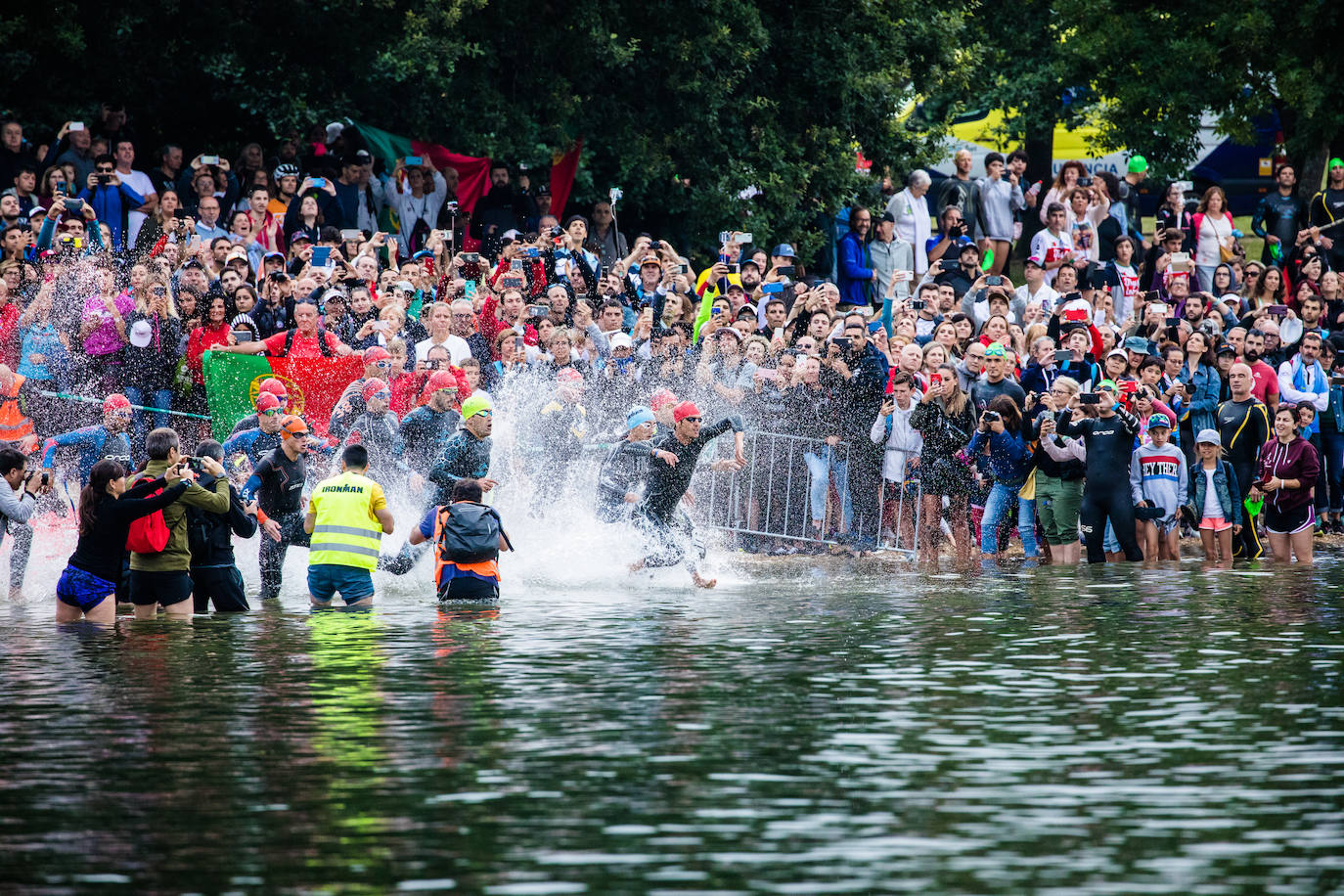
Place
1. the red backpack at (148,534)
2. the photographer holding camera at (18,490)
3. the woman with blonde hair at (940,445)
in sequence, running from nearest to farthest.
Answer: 1. the red backpack at (148,534)
2. the photographer holding camera at (18,490)
3. the woman with blonde hair at (940,445)

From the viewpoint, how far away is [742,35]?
2791 centimetres

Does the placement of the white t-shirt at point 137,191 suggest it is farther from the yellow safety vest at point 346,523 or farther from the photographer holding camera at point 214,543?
the yellow safety vest at point 346,523

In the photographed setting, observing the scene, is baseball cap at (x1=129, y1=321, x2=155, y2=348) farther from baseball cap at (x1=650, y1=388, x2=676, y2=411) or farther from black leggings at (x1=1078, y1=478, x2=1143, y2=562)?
black leggings at (x1=1078, y1=478, x2=1143, y2=562)

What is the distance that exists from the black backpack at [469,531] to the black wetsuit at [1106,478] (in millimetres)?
6373

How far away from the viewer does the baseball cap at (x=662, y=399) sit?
753 inches

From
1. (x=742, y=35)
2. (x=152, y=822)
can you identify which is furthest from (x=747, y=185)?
(x=152, y=822)

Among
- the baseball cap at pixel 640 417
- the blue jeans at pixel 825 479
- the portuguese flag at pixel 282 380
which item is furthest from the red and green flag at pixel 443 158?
the baseball cap at pixel 640 417

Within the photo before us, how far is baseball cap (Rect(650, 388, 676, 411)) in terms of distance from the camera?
753 inches

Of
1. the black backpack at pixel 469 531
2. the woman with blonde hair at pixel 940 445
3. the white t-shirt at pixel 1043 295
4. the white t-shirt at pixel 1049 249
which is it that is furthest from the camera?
the white t-shirt at pixel 1049 249

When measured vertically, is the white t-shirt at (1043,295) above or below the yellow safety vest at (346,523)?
above

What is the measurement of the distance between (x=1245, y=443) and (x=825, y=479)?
4419 millimetres

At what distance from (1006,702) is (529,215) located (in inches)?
568

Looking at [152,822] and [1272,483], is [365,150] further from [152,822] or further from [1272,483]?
[152,822]

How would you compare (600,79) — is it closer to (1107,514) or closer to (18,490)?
(1107,514)
